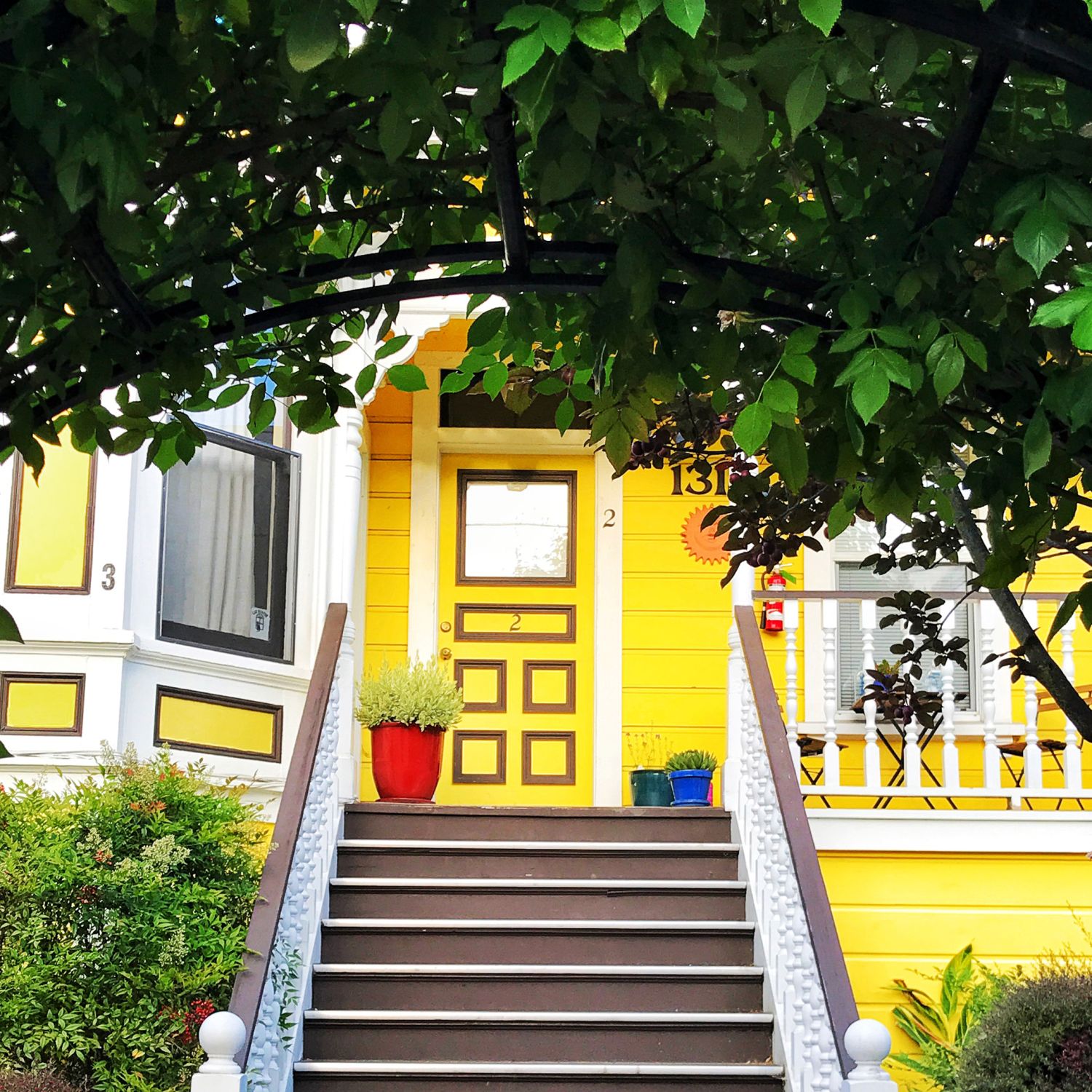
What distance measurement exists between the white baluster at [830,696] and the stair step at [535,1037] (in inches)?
50.8

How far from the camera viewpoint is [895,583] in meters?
7.33

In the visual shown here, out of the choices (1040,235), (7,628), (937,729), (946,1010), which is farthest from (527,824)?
(1040,235)

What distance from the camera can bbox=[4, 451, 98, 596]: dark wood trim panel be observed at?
19.3ft

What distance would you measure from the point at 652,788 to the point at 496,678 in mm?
1140

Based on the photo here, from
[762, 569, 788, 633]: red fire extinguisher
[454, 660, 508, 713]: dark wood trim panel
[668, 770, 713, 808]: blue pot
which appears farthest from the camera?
[454, 660, 508, 713]: dark wood trim panel

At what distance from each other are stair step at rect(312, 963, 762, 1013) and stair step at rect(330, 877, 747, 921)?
365 millimetres

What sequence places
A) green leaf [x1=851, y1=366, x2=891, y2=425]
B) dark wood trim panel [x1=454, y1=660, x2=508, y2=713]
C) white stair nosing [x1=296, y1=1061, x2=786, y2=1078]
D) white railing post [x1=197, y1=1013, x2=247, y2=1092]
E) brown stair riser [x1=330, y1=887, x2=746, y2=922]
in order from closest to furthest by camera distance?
1. green leaf [x1=851, y1=366, x2=891, y2=425]
2. white railing post [x1=197, y1=1013, x2=247, y2=1092]
3. white stair nosing [x1=296, y1=1061, x2=786, y2=1078]
4. brown stair riser [x1=330, y1=887, x2=746, y2=922]
5. dark wood trim panel [x1=454, y1=660, x2=508, y2=713]

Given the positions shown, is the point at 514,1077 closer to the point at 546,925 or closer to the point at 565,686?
the point at 546,925

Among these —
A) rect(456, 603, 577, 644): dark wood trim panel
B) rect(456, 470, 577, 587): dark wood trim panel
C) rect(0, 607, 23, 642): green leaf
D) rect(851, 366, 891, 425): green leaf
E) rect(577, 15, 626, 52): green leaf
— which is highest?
rect(456, 470, 577, 587): dark wood trim panel

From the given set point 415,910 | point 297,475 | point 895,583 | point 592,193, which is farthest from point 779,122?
point 895,583

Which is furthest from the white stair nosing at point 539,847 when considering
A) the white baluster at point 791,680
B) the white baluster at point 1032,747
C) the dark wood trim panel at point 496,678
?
the dark wood trim panel at point 496,678

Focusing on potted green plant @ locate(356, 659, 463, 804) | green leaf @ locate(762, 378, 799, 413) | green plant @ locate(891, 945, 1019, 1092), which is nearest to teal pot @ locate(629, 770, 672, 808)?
potted green plant @ locate(356, 659, 463, 804)

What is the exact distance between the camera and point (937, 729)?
278 inches

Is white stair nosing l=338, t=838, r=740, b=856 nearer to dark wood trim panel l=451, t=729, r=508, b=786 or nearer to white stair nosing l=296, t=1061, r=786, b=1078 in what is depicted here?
white stair nosing l=296, t=1061, r=786, b=1078
